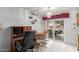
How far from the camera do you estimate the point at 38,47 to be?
2.04m

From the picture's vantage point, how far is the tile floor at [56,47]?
1985 mm

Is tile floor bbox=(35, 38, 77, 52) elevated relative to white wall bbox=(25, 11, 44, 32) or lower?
lower

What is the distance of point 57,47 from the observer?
6.59 ft

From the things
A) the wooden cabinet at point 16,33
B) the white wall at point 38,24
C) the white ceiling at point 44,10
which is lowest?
the wooden cabinet at point 16,33

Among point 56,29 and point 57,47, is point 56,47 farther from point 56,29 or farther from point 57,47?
point 56,29

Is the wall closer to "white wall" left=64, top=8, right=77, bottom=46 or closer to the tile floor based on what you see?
the tile floor

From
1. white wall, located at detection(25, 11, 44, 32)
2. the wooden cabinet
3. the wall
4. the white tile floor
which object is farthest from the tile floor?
the wall

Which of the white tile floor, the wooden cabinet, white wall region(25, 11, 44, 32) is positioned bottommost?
the white tile floor

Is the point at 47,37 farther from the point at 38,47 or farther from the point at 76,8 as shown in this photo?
the point at 76,8

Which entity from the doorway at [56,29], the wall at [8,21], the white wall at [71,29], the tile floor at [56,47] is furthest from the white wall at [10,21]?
the white wall at [71,29]

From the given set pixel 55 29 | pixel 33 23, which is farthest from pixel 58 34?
pixel 33 23

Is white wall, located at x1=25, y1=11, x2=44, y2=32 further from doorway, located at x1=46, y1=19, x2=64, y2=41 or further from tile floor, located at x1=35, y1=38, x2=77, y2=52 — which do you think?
tile floor, located at x1=35, y1=38, x2=77, y2=52

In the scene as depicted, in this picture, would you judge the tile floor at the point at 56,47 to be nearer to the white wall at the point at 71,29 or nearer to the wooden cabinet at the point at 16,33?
the white wall at the point at 71,29

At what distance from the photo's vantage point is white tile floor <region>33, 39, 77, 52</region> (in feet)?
6.51
